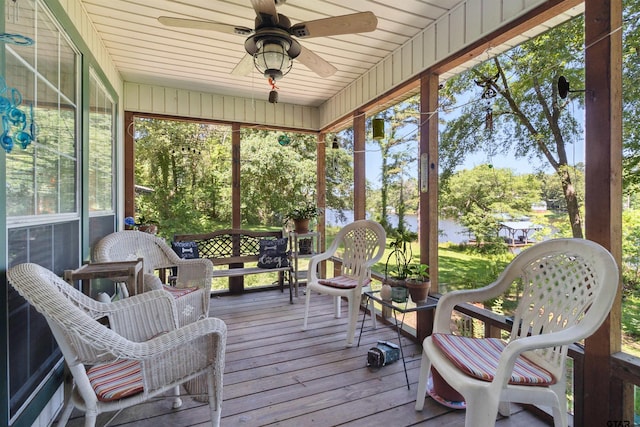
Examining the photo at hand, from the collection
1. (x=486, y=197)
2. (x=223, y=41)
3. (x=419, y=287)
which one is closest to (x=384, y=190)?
(x=486, y=197)

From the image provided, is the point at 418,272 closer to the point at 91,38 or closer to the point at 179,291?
the point at 179,291

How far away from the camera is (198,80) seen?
3.54 metres

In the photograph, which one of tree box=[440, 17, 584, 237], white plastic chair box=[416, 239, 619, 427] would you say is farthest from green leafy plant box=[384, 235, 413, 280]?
tree box=[440, 17, 584, 237]

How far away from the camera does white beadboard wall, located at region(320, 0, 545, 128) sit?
1952 millimetres

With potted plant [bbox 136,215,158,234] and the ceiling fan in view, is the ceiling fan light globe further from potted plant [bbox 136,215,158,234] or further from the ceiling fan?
potted plant [bbox 136,215,158,234]

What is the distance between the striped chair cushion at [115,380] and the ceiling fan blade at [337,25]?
72.2 inches

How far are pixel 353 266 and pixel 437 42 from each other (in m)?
2.12

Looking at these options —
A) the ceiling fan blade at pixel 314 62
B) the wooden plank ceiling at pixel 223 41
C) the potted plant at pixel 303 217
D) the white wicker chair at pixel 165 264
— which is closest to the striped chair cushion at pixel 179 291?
the white wicker chair at pixel 165 264

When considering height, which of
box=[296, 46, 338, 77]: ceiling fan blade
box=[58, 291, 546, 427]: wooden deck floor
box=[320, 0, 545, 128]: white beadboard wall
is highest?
box=[320, 0, 545, 128]: white beadboard wall

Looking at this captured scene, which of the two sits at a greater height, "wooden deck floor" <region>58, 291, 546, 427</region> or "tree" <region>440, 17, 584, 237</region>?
"tree" <region>440, 17, 584, 237</region>

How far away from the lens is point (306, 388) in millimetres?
2000

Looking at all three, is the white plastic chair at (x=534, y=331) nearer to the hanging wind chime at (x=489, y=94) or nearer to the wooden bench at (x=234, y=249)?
the hanging wind chime at (x=489, y=94)

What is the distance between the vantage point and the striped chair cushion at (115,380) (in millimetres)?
1228

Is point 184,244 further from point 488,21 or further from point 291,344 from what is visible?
point 488,21
